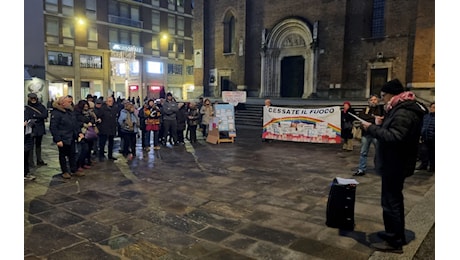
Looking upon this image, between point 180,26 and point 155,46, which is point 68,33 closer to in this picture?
point 155,46

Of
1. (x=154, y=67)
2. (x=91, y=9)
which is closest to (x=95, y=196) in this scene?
(x=91, y=9)

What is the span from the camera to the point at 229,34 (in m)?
30.0

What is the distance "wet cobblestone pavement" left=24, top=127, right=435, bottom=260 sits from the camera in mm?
4070

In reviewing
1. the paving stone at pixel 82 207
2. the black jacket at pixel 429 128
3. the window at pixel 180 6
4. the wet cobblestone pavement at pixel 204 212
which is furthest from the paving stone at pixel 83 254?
the window at pixel 180 6

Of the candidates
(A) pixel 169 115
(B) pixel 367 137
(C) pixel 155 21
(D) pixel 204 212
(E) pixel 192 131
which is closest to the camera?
(D) pixel 204 212

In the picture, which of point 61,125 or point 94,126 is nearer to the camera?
point 61,125

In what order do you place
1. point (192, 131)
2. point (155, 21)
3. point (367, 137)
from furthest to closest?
point (155, 21) < point (192, 131) < point (367, 137)

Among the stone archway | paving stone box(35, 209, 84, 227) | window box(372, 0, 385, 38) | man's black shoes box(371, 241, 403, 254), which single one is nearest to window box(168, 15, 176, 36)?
the stone archway

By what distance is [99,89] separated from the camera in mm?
37125

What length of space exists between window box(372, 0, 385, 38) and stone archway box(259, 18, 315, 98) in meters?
4.33

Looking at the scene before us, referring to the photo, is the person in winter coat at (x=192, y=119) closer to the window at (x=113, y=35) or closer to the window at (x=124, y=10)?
the window at (x=113, y=35)

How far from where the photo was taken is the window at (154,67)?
40.5 m

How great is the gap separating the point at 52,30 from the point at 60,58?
2.70 metres

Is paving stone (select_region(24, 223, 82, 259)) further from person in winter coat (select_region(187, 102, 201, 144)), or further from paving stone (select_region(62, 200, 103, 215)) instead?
person in winter coat (select_region(187, 102, 201, 144))
